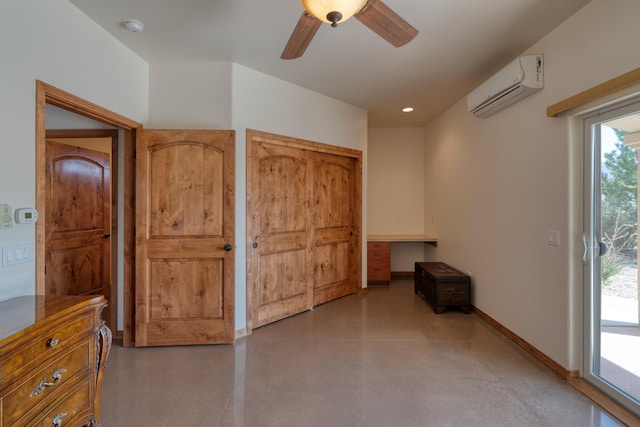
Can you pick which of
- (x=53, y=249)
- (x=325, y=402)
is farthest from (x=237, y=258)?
(x=53, y=249)

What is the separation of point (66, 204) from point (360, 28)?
3891 millimetres

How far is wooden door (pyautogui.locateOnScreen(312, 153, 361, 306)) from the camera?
4.13 m

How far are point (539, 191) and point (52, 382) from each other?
3414mm

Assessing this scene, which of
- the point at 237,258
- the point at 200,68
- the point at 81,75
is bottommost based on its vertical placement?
the point at 237,258

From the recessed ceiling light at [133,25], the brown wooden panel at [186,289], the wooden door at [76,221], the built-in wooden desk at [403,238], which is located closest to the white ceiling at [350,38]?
the recessed ceiling light at [133,25]

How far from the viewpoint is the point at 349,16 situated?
156cm

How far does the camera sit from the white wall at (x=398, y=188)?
5.62 m

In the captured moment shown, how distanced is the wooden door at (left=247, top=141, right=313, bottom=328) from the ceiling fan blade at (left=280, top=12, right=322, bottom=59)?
1.38 m

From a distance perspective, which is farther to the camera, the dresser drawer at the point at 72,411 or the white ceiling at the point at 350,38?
the white ceiling at the point at 350,38

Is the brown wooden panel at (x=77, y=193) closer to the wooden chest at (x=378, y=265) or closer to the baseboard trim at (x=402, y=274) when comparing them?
the wooden chest at (x=378, y=265)

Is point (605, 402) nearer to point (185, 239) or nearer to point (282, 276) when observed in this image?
point (282, 276)

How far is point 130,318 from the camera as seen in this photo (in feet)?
9.77

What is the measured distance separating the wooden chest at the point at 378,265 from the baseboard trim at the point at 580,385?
2032mm

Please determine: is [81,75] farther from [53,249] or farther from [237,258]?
[53,249]
